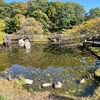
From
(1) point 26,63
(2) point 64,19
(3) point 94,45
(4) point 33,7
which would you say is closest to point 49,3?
(4) point 33,7

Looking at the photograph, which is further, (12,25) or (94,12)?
Answer: (94,12)

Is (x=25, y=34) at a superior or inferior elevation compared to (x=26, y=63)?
superior

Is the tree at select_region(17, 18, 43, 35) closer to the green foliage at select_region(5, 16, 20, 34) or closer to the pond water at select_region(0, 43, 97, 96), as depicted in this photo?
the green foliage at select_region(5, 16, 20, 34)

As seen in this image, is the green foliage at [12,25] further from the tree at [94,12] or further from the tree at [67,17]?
the tree at [94,12]

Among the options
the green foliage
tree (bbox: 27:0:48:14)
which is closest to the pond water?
the green foliage

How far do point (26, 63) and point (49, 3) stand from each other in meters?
38.0

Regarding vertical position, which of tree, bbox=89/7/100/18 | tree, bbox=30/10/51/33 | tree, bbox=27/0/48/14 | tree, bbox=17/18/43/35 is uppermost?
tree, bbox=27/0/48/14

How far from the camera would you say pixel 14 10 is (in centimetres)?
4681

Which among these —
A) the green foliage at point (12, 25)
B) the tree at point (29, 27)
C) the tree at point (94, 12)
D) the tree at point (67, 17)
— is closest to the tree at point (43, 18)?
the tree at point (67, 17)

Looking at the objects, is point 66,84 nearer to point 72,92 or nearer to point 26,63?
point 72,92

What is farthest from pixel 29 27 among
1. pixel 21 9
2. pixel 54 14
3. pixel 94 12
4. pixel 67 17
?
pixel 94 12

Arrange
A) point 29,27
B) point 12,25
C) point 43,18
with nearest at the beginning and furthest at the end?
point 29,27
point 12,25
point 43,18

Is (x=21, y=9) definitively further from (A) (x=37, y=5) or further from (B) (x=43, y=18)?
(B) (x=43, y=18)

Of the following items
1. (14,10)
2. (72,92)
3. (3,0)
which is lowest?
(72,92)
